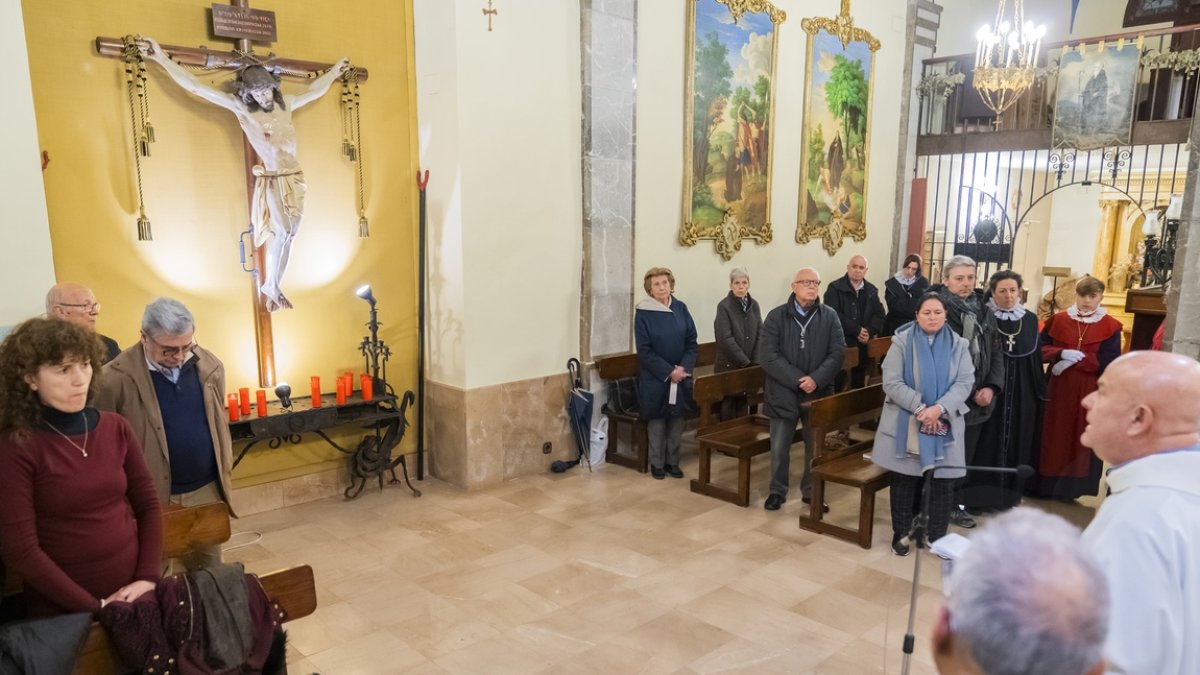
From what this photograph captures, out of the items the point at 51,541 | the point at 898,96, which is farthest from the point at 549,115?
the point at 898,96

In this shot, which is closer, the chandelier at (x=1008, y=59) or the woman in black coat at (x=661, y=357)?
the woman in black coat at (x=661, y=357)

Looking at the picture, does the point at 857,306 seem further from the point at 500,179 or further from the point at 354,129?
the point at 354,129

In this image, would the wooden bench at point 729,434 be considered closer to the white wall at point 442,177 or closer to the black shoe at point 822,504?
the black shoe at point 822,504

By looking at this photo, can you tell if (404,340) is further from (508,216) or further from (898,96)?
(898,96)

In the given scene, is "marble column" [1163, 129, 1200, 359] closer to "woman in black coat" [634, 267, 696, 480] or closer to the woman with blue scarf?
the woman with blue scarf

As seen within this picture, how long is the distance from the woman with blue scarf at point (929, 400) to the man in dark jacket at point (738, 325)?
177 centimetres

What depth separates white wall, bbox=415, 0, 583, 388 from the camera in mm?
5500

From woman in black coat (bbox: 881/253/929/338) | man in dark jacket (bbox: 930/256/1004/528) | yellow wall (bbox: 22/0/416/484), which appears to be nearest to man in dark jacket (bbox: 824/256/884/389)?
woman in black coat (bbox: 881/253/929/338)

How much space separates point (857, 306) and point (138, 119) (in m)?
5.79

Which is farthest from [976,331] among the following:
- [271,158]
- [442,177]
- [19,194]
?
[19,194]

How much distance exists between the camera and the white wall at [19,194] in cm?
388

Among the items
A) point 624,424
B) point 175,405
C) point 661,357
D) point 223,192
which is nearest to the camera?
point 175,405

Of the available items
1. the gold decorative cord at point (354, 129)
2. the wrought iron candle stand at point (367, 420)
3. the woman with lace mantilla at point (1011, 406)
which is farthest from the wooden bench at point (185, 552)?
the woman with lace mantilla at point (1011, 406)

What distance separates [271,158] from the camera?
16.3 ft
